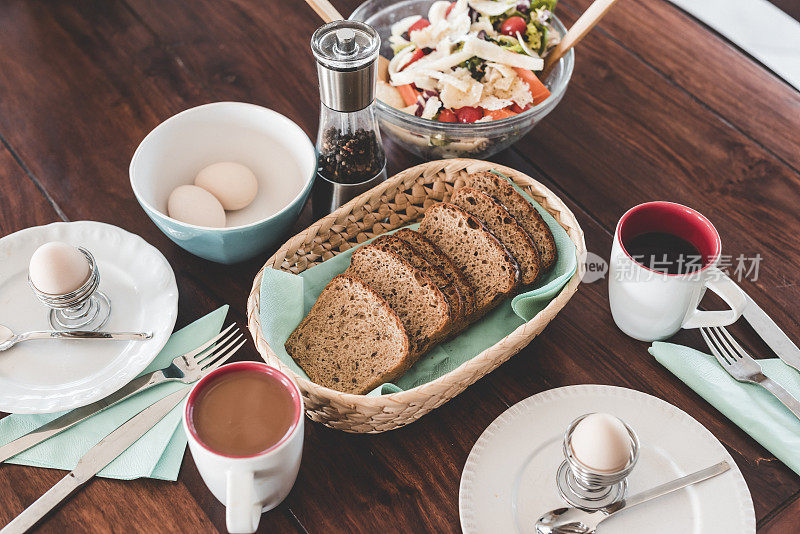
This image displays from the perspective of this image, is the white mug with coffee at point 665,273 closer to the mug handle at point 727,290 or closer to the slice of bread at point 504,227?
the mug handle at point 727,290

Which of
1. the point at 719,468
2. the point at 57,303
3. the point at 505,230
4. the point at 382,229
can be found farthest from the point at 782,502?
the point at 57,303

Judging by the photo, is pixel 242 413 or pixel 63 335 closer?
pixel 242 413

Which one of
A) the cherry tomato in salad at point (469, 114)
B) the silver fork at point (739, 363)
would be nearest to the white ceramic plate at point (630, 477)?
the silver fork at point (739, 363)

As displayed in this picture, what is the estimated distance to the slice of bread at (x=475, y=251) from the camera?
3.61 feet

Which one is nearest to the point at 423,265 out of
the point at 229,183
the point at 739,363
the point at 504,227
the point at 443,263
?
the point at 443,263

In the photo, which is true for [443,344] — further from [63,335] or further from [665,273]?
[63,335]

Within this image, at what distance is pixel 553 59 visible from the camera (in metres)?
1.34

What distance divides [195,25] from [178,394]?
897 millimetres

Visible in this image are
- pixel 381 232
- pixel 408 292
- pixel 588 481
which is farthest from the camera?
pixel 381 232

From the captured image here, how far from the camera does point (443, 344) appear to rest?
110 cm

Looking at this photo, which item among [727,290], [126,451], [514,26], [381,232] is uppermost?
[514,26]

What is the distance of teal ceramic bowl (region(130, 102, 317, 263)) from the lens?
1134 millimetres

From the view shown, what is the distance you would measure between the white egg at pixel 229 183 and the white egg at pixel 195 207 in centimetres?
2

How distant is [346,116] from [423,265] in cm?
27
